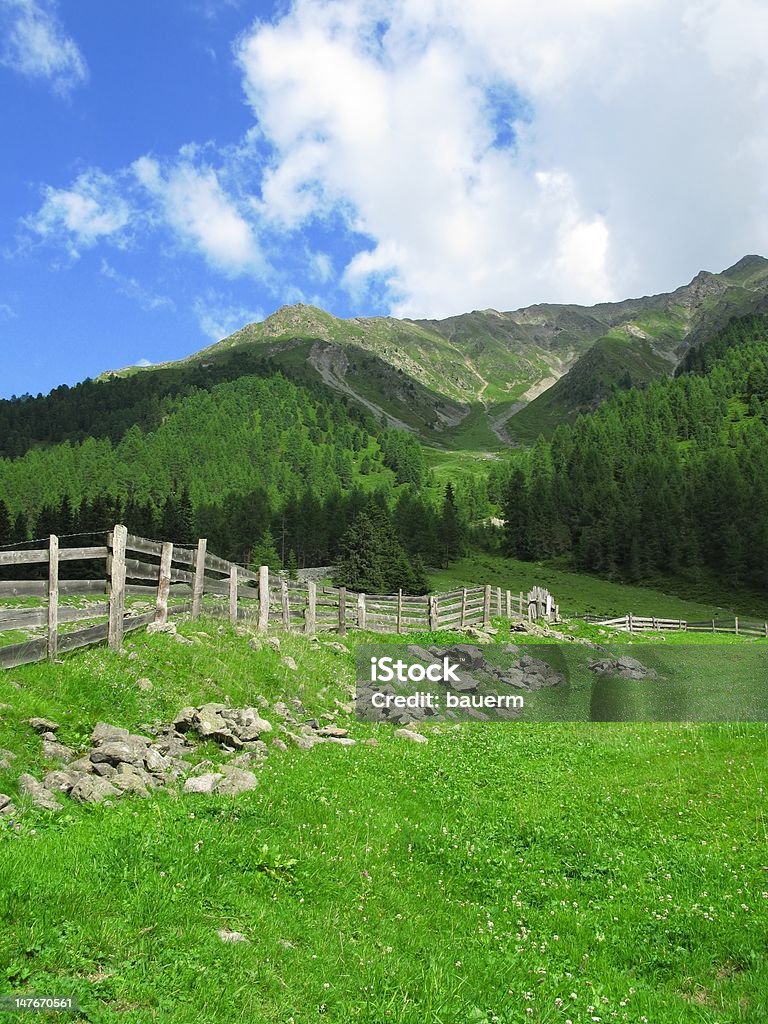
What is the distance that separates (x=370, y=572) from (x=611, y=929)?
8316cm

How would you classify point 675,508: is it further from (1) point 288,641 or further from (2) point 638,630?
(1) point 288,641

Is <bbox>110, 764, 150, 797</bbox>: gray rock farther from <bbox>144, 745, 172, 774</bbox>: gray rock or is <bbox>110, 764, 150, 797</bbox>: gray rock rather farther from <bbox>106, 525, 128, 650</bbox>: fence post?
<bbox>106, 525, 128, 650</bbox>: fence post

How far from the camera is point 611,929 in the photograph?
756 cm

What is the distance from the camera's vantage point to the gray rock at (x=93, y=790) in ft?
28.3

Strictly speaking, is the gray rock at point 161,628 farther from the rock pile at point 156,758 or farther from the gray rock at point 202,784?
the gray rock at point 202,784

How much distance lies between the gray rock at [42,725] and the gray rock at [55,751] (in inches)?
12.0

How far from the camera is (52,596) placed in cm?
1212

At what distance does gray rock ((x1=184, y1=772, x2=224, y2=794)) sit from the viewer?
31.7ft

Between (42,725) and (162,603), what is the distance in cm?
696

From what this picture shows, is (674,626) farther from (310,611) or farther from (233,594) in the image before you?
(233,594)

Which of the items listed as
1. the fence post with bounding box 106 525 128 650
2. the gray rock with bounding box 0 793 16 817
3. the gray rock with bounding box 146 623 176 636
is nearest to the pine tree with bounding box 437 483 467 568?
the gray rock with bounding box 146 623 176 636

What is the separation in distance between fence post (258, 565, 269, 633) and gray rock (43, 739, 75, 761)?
1231cm

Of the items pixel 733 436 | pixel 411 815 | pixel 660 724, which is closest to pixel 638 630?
pixel 660 724

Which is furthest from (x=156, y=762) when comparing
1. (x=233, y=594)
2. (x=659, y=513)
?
(x=659, y=513)
